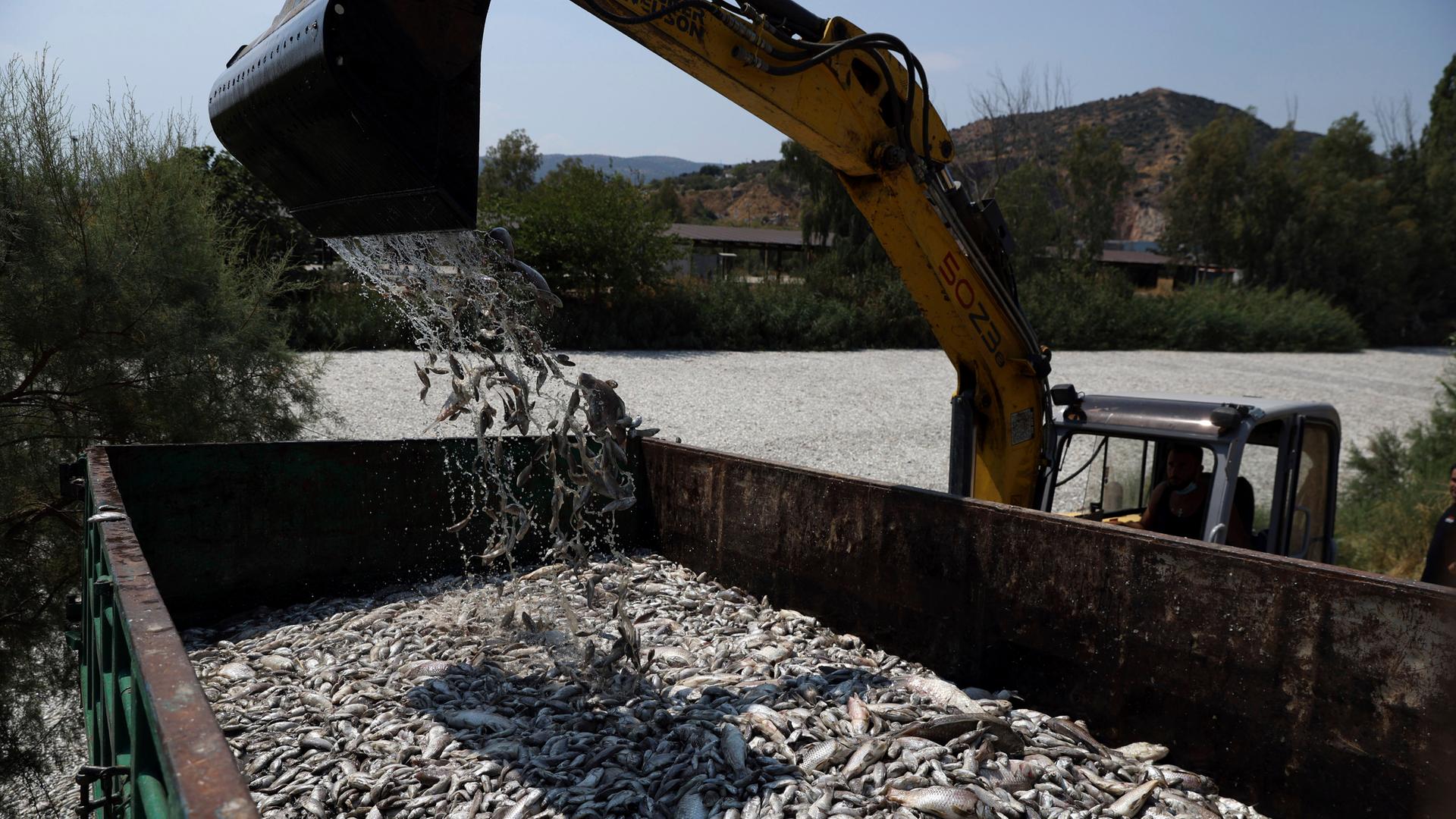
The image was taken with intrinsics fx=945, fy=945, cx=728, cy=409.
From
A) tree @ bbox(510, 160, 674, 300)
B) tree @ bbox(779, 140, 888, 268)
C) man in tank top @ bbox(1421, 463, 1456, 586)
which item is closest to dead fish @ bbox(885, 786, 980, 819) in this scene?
man in tank top @ bbox(1421, 463, 1456, 586)

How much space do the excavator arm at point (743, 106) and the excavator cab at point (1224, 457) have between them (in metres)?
0.34

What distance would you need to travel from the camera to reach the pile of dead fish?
2779 mm

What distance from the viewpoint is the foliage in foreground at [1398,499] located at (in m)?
7.41

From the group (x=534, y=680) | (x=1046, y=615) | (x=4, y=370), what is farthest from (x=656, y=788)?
(x=4, y=370)

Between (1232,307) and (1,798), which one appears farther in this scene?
(1232,307)

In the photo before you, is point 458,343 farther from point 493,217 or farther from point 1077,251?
point 1077,251

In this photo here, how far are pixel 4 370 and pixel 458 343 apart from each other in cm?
378

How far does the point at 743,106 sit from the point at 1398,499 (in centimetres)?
823

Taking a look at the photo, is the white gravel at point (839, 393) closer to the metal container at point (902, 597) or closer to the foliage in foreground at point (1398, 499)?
the foliage in foreground at point (1398, 499)

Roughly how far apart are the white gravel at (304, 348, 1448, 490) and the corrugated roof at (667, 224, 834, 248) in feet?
40.1

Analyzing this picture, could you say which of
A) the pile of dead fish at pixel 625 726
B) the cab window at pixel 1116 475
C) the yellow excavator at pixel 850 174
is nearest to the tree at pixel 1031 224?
the cab window at pixel 1116 475

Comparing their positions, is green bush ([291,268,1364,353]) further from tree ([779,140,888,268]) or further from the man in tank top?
the man in tank top

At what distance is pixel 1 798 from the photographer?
513 cm

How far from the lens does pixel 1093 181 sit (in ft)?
137
